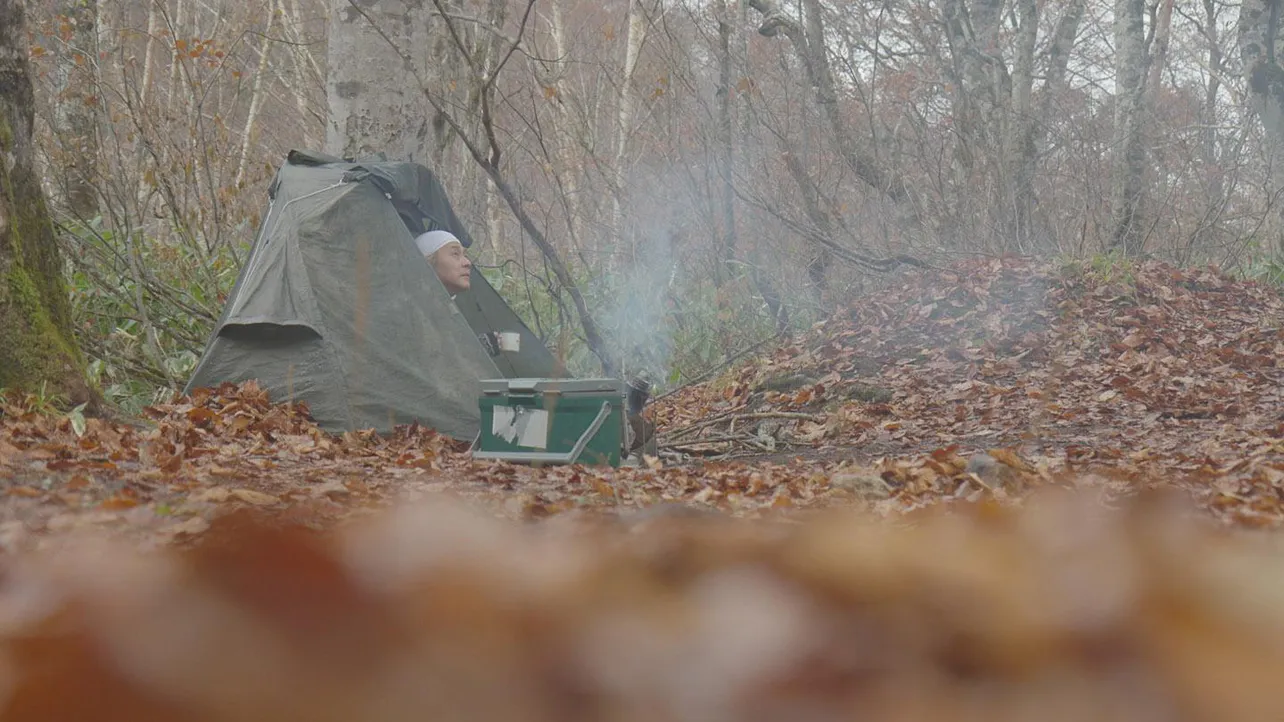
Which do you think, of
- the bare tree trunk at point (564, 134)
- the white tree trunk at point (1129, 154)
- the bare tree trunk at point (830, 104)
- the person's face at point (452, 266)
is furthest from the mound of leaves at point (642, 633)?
the bare tree trunk at point (564, 134)

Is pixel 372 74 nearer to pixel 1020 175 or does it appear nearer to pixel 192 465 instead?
pixel 192 465

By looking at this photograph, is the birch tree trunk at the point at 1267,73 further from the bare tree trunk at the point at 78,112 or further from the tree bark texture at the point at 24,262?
the tree bark texture at the point at 24,262

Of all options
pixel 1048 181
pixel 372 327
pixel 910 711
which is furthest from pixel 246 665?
pixel 1048 181

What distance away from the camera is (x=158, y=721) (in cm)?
70

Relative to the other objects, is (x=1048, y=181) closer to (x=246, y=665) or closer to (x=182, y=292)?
(x=182, y=292)

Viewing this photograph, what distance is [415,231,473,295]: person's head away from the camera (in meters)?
5.75

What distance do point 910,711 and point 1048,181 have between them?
39.9ft

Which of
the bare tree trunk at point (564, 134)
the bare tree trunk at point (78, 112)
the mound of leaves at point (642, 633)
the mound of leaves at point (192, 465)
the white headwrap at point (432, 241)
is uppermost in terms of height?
the bare tree trunk at point (564, 134)

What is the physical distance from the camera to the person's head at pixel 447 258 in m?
5.75

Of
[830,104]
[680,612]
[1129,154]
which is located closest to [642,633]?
[680,612]

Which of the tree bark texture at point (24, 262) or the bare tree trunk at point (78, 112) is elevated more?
the bare tree trunk at point (78, 112)

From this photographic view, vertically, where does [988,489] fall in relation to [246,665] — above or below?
below

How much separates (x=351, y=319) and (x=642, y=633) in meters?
4.63

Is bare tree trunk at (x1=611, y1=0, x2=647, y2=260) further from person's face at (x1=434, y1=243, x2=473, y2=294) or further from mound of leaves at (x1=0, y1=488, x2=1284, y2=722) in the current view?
mound of leaves at (x1=0, y1=488, x2=1284, y2=722)
